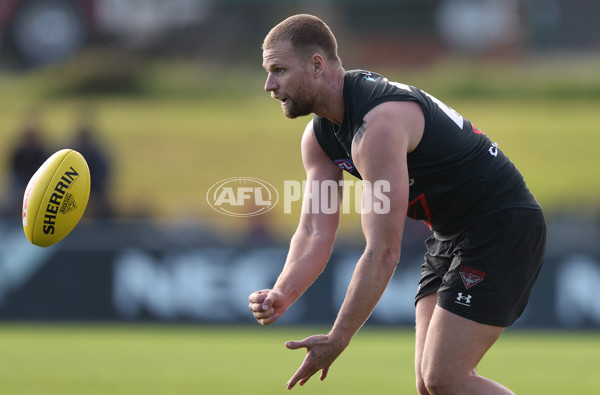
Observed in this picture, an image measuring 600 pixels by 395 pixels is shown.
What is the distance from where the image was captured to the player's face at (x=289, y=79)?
4836mm

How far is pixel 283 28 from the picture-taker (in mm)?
4867

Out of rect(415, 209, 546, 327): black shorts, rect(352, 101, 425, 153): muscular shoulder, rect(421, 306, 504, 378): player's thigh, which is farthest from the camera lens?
rect(415, 209, 546, 327): black shorts

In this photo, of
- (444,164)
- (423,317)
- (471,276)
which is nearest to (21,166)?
(423,317)

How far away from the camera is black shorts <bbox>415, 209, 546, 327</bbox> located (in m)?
4.92

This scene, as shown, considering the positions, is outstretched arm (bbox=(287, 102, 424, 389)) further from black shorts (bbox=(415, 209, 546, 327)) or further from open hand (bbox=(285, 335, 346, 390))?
black shorts (bbox=(415, 209, 546, 327))

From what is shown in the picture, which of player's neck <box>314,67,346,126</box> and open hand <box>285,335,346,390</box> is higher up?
player's neck <box>314,67,346,126</box>

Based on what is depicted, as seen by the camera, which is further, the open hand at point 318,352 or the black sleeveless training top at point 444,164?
the black sleeveless training top at point 444,164

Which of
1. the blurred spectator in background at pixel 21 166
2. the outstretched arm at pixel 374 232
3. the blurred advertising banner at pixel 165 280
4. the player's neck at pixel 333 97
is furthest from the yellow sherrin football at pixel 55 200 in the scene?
the blurred spectator in background at pixel 21 166

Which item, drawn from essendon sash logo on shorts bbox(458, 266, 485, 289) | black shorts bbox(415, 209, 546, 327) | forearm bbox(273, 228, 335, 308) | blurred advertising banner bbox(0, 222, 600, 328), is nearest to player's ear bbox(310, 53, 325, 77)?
forearm bbox(273, 228, 335, 308)

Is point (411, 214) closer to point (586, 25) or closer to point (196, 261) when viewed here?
point (196, 261)

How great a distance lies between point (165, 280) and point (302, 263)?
6949 millimetres

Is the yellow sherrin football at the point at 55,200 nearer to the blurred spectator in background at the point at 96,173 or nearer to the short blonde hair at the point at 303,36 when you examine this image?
the short blonde hair at the point at 303,36

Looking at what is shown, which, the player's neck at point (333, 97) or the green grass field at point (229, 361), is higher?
the player's neck at point (333, 97)

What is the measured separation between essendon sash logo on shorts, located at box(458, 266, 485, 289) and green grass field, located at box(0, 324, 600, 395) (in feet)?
9.83
